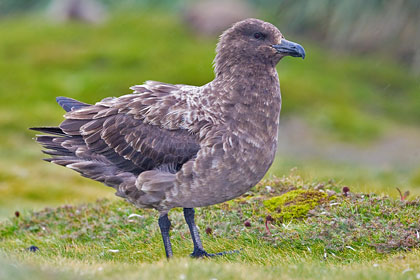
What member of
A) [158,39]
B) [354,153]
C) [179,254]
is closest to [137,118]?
[179,254]

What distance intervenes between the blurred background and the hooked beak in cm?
317

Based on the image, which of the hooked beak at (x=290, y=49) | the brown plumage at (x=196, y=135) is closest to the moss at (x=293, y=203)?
the brown plumage at (x=196, y=135)

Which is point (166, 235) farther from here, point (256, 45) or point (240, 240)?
point (256, 45)

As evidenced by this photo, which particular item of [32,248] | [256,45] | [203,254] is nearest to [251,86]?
[256,45]

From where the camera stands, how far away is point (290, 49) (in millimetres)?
6973

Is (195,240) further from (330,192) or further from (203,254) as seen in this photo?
(330,192)

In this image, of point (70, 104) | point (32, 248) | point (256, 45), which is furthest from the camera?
point (70, 104)

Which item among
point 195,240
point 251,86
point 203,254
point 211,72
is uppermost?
point 211,72

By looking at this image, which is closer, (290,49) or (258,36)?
(290,49)

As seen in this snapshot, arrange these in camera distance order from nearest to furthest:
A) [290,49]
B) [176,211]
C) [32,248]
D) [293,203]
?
[290,49], [32,248], [293,203], [176,211]

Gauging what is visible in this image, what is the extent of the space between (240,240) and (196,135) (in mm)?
1362

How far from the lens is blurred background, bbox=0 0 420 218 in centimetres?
1648

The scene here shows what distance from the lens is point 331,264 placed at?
652 cm

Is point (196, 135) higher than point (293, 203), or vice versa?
point (196, 135)
